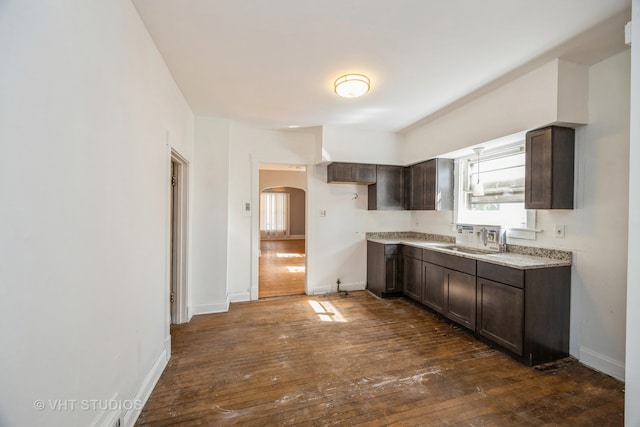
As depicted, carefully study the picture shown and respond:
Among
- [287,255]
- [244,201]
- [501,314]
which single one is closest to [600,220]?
[501,314]

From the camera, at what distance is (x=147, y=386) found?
2.00 metres

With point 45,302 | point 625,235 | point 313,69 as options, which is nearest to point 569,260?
point 625,235

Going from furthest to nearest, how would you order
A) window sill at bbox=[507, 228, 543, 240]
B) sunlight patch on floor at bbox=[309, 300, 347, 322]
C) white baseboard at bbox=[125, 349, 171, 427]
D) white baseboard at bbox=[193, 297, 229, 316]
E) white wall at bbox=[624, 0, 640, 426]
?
1. white baseboard at bbox=[193, 297, 229, 316]
2. sunlight patch on floor at bbox=[309, 300, 347, 322]
3. window sill at bbox=[507, 228, 543, 240]
4. white baseboard at bbox=[125, 349, 171, 427]
5. white wall at bbox=[624, 0, 640, 426]

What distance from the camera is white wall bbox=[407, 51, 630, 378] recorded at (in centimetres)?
222

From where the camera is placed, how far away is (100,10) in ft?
4.52

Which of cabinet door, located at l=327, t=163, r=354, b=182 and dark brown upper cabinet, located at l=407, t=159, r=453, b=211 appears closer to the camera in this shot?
dark brown upper cabinet, located at l=407, t=159, r=453, b=211

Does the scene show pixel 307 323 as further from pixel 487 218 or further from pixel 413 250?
pixel 487 218

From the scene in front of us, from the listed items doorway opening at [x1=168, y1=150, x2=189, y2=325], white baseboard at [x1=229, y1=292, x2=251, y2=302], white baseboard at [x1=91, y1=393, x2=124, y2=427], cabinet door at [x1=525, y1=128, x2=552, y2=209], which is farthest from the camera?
white baseboard at [x1=229, y1=292, x2=251, y2=302]

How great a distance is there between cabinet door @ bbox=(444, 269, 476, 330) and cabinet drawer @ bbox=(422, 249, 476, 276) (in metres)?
0.06

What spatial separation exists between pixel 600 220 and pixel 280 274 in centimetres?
494

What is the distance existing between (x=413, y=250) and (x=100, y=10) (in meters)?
3.96

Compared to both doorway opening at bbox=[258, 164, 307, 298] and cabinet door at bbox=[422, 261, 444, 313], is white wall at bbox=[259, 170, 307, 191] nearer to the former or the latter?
doorway opening at bbox=[258, 164, 307, 298]

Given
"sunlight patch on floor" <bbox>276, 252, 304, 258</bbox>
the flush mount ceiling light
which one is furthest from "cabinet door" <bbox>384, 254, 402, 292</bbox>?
"sunlight patch on floor" <bbox>276, 252, 304, 258</bbox>

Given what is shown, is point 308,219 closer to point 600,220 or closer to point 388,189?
point 388,189
